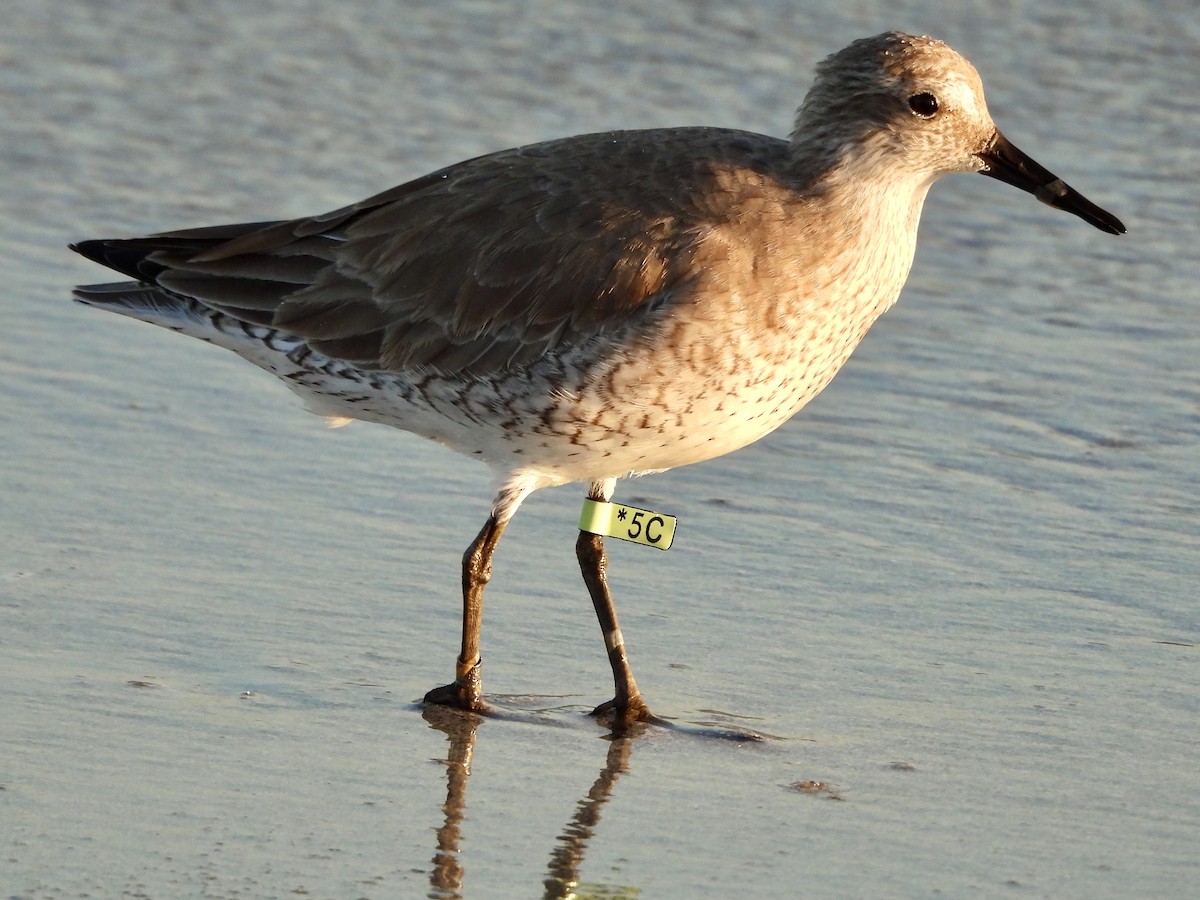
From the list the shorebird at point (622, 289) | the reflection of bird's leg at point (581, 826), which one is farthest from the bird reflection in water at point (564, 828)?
the shorebird at point (622, 289)

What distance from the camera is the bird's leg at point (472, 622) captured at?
5434 mm

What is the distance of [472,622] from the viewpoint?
5668 millimetres

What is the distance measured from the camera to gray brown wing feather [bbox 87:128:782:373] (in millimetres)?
5562

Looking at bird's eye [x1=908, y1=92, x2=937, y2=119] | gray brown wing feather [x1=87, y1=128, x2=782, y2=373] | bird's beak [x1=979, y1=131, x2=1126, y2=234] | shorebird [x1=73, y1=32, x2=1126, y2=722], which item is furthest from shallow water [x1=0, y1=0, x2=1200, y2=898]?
bird's eye [x1=908, y1=92, x2=937, y2=119]

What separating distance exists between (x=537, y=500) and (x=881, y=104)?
2104 mm

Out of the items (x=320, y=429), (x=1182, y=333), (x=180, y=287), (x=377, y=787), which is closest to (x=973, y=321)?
(x=1182, y=333)

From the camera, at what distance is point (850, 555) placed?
654 centimetres

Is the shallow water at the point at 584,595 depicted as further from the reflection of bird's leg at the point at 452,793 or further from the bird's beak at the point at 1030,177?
the bird's beak at the point at 1030,177

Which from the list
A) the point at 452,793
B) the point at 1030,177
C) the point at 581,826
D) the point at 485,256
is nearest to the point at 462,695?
the point at 452,793

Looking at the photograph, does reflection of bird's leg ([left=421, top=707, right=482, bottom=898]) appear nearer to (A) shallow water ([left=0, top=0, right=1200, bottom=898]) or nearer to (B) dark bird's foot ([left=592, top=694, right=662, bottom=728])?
(A) shallow water ([left=0, top=0, right=1200, bottom=898])

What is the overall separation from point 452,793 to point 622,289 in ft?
5.00

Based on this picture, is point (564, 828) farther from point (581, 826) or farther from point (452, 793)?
point (452, 793)

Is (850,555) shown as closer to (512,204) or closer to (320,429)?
(512,204)

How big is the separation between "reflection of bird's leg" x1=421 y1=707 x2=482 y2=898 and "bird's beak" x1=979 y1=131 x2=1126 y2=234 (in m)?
2.24
